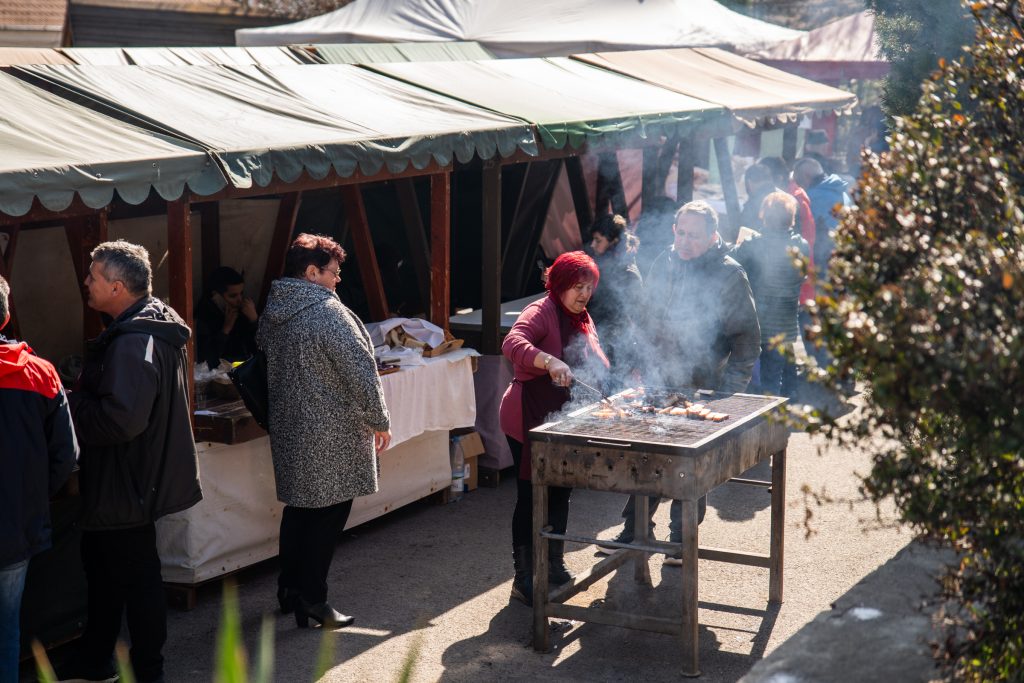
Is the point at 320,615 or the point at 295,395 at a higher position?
the point at 295,395

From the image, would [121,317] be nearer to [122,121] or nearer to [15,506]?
[15,506]

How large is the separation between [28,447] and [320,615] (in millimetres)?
1769

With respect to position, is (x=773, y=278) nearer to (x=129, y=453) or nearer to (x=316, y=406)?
(x=316, y=406)

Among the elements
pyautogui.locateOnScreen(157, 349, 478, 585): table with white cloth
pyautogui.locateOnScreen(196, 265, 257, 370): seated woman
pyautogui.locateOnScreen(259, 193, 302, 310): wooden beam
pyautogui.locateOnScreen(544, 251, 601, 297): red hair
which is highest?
pyautogui.locateOnScreen(544, 251, 601, 297): red hair

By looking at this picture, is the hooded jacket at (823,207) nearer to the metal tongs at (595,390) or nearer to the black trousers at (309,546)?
the metal tongs at (595,390)

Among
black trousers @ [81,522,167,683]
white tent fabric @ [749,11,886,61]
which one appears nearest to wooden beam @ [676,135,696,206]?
black trousers @ [81,522,167,683]

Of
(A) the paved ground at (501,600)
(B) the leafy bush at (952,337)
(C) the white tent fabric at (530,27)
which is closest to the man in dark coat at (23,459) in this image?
(A) the paved ground at (501,600)

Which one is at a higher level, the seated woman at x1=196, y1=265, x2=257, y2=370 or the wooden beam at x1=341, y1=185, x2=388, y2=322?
the wooden beam at x1=341, y1=185, x2=388, y2=322

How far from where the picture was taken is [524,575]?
5.64m

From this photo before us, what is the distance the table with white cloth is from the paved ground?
19cm

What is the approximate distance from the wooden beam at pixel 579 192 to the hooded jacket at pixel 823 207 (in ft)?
6.77

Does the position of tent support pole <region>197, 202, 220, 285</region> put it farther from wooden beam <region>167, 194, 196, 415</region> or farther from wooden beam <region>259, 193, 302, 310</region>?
wooden beam <region>167, 194, 196, 415</region>

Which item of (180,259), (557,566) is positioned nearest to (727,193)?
(557,566)

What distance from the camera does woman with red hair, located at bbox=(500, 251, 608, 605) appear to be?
5.51m
